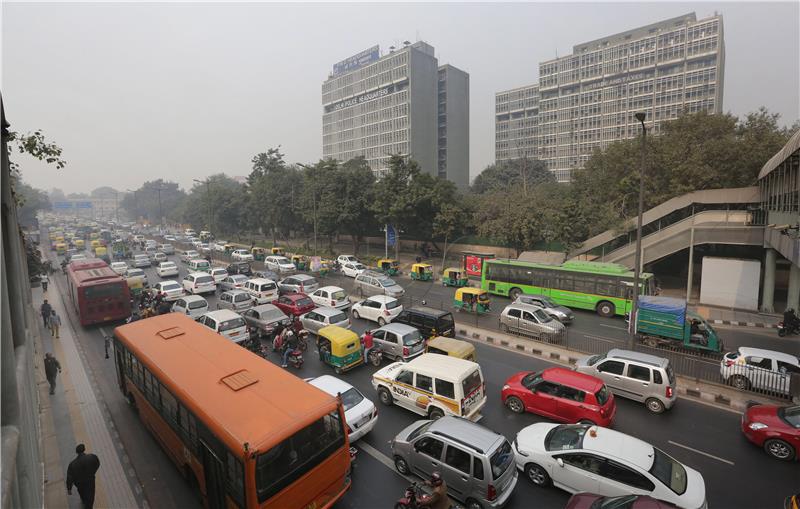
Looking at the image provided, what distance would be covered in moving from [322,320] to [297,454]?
437 inches

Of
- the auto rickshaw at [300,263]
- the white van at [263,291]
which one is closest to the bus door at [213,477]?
the white van at [263,291]

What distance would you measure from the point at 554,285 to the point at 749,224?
40.9ft

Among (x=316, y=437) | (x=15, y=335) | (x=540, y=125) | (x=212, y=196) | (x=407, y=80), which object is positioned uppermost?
(x=407, y=80)

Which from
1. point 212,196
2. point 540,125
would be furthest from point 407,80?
point 212,196

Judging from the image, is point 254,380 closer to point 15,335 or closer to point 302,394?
point 302,394

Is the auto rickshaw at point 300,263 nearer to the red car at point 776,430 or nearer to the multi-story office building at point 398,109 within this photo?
the red car at point 776,430

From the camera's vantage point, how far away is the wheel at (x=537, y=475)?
27.7 ft

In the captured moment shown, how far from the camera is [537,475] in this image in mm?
8516

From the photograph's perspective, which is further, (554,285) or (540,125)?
(540,125)

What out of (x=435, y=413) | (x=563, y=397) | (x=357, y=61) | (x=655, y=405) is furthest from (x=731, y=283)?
(x=357, y=61)

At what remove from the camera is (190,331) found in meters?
11.0

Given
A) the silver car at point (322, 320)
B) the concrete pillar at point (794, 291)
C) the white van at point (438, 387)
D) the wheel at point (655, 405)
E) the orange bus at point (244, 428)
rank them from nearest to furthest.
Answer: the orange bus at point (244, 428)
the white van at point (438, 387)
the wheel at point (655, 405)
the silver car at point (322, 320)
the concrete pillar at point (794, 291)

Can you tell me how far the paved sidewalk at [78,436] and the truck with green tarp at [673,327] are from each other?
16193 mm

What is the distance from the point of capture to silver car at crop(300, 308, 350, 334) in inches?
687
